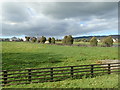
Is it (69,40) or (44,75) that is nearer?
(44,75)

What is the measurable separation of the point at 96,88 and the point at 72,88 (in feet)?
5.75

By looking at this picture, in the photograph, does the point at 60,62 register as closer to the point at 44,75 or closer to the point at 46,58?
the point at 46,58

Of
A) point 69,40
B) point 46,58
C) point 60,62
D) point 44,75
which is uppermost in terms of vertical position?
point 69,40

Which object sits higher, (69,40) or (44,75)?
(69,40)

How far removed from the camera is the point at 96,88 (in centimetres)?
855

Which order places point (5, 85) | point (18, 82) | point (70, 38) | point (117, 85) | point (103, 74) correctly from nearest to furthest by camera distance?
point (117, 85), point (5, 85), point (18, 82), point (103, 74), point (70, 38)

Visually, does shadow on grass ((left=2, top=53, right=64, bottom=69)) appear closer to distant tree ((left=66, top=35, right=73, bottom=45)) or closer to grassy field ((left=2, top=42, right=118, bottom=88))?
grassy field ((left=2, top=42, right=118, bottom=88))

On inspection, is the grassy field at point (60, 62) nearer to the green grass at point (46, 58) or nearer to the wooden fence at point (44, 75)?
the green grass at point (46, 58)

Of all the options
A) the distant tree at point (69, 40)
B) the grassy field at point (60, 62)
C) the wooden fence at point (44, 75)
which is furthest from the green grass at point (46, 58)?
the distant tree at point (69, 40)

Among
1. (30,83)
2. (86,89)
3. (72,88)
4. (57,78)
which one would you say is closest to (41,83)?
(30,83)

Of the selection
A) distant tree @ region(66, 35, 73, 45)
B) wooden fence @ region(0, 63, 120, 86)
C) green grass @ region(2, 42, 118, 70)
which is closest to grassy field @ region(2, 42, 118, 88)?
green grass @ region(2, 42, 118, 70)

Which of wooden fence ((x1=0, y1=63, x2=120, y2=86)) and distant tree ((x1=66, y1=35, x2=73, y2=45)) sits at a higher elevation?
distant tree ((x1=66, y1=35, x2=73, y2=45))

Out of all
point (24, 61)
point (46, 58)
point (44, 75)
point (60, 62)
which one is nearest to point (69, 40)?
point (46, 58)

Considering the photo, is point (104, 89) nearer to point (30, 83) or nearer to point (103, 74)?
point (103, 74)
